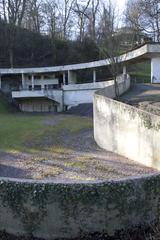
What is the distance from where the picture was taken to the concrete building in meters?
32.7

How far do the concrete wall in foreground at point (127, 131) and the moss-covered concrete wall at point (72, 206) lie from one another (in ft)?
20.2

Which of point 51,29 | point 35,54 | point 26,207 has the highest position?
point 51,29

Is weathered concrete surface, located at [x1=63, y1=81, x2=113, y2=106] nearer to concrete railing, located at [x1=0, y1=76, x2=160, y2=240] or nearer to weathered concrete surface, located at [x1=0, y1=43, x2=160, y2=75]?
weathered concrete surface, located at [x1=0, y1=43, x2=160, y2=75]

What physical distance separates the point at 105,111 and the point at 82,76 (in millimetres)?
28215

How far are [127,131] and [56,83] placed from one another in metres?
27.8

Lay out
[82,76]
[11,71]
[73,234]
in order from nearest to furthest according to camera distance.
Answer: [73,234]
[11,71]
[82,76]

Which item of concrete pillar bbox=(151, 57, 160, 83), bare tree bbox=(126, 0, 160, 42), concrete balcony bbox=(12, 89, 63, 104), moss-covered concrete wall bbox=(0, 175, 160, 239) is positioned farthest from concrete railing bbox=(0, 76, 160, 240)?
bare tree bbox=(126, 0, 160, 42)

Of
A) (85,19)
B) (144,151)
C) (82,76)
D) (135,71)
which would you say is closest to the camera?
(144,151)

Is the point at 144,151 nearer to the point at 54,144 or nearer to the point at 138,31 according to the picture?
the point at 54,144

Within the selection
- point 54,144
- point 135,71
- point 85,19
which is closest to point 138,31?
point 135,71

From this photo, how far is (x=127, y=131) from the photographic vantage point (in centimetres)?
1470

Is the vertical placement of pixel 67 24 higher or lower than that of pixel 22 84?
higher

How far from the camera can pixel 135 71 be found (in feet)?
163

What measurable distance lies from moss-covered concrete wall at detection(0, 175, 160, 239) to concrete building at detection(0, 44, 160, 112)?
25.9 m
